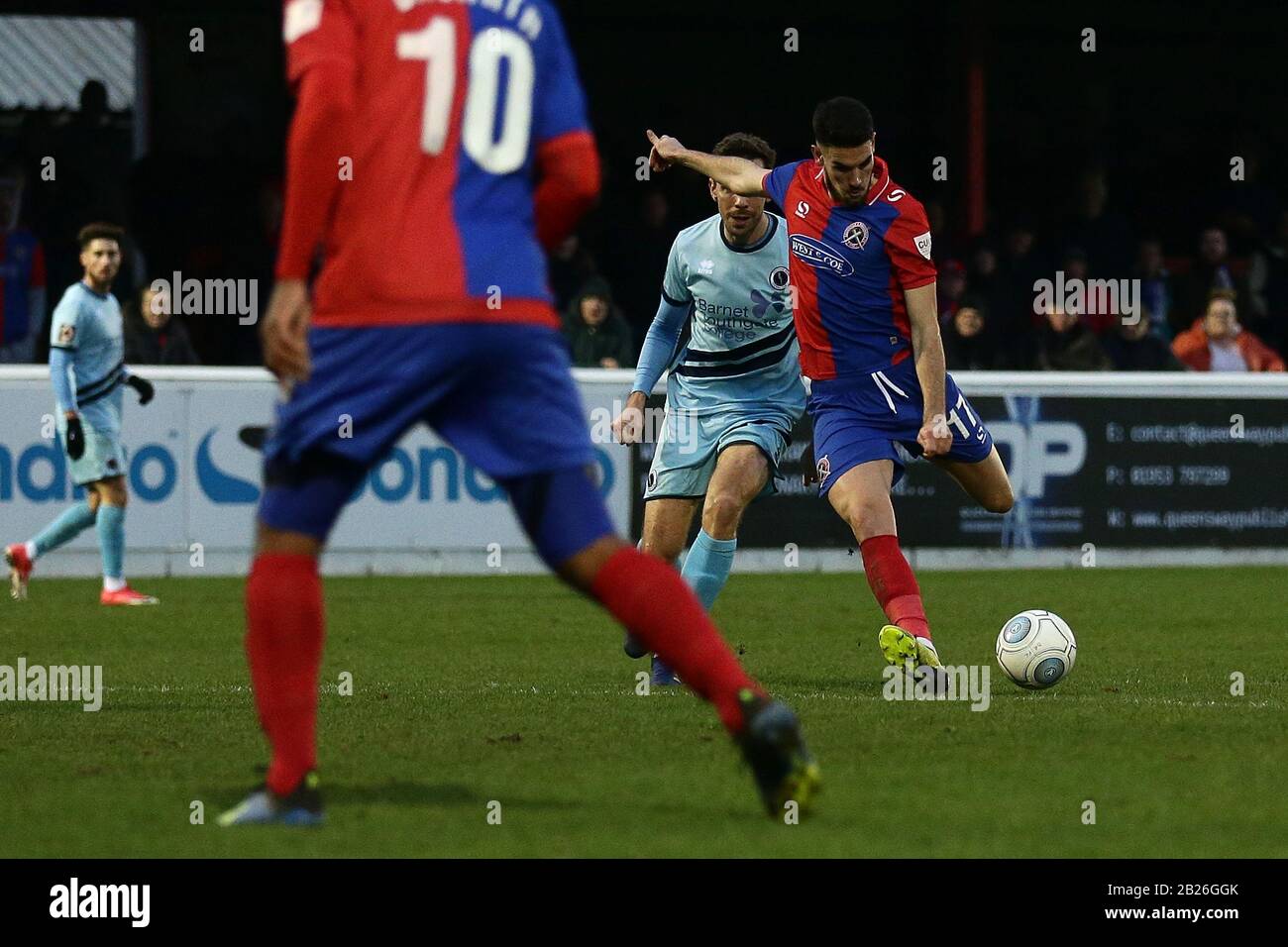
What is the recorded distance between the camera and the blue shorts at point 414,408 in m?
4.86

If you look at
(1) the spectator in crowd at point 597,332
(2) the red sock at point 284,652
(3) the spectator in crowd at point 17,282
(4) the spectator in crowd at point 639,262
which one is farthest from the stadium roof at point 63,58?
(2) the red sock at point 284,652

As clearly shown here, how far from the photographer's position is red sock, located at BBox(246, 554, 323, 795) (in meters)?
4.96

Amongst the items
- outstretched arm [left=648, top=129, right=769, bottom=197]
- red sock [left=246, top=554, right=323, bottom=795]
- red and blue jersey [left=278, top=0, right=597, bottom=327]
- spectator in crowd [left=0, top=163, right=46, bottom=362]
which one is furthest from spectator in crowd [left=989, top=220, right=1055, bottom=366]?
red sock [left=246, top=554, right=323, bottom=795]

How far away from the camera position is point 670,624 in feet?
16.1

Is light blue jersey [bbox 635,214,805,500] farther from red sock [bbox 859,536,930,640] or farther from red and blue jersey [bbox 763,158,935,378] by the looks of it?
red sock [bbox 859,536,930,640]

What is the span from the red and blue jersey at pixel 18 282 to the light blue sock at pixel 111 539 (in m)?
4.72

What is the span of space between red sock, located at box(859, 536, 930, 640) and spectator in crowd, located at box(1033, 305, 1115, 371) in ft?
32.6

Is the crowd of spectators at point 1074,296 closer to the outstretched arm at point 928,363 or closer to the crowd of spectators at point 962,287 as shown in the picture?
the crowd of spectators at point 962,287

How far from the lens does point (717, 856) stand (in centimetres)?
462

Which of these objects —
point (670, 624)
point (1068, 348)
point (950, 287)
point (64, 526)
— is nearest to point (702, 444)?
point (670, 624)

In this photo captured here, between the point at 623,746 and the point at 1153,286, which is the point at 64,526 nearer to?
the point at 623,746

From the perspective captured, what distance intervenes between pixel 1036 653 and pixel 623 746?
2.20m

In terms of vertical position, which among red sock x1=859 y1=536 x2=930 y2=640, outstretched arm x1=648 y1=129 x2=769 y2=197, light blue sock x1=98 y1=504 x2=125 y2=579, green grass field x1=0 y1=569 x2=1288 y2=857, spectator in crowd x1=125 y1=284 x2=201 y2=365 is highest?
spectator in crowd x1=125 y1=284 x2=201 y2=365
